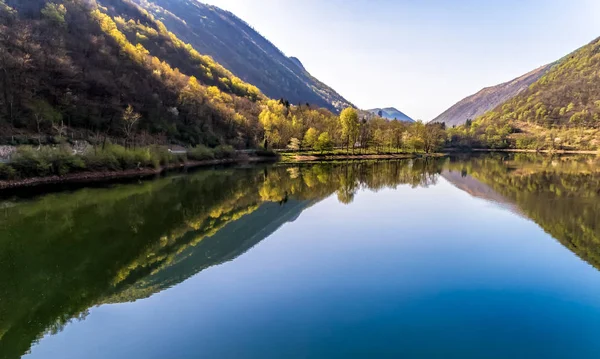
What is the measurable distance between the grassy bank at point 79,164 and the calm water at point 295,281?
303 inches

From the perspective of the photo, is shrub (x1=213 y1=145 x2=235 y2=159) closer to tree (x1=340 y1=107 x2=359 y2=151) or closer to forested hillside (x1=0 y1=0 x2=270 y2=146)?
forested hillside (x1=0 y1=0 x2=270 y2=146)

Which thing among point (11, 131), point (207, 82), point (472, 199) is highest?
point (207, 82)

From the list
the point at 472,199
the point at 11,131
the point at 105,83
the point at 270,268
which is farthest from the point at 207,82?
the point at 270,268

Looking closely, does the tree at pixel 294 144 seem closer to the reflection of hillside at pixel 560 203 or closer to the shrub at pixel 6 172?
the reflection of hillside at pixel 560 203

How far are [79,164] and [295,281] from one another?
38109mm

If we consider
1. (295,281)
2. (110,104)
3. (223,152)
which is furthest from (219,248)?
(110,104)

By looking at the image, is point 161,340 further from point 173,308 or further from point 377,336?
point 377,336

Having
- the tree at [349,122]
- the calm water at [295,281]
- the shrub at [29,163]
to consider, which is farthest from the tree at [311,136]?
the shrub at [29,163]

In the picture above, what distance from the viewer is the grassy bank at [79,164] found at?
1428 inches

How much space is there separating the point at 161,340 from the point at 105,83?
3370 inches

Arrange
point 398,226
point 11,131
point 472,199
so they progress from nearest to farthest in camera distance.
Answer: point 398,226, point 472,199, point 11,131

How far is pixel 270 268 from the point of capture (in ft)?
56.5

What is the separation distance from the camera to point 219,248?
819 inches

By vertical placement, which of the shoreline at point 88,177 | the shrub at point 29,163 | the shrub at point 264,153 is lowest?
the shoreline at point 88,177
